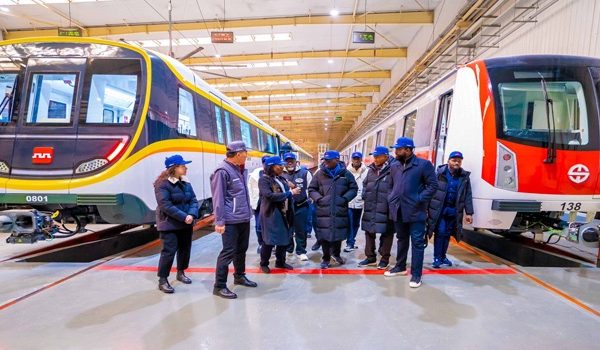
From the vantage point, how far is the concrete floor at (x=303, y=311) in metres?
2.65

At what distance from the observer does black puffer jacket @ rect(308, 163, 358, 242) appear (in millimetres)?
4281

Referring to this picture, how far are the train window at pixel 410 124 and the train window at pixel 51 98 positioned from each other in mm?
6033

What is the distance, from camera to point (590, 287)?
3754 mm

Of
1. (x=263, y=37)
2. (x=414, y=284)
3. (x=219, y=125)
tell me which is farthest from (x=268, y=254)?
(x=263, y=37)

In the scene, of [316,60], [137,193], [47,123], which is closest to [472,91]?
[137,193]

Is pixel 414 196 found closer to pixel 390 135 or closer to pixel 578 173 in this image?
pixel 578 173

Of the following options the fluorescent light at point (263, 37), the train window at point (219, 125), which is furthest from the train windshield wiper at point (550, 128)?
the fluorescent light at point (263, 37)

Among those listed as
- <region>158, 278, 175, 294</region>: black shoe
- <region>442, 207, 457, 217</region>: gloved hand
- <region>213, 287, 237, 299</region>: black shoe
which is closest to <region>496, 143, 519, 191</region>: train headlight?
<region>442, 207, 457, 217</region>: gloved hand

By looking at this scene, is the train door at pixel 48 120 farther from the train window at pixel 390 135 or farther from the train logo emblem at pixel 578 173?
the train window at pixel 390 135

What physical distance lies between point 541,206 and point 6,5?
13.4 m

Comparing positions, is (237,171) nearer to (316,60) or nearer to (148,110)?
(148,110)

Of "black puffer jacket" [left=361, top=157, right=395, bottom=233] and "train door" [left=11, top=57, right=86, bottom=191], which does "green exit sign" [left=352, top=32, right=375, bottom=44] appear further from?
"train door" [left=11, top=57, right=86, bottom=191]

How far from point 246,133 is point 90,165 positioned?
5.14m

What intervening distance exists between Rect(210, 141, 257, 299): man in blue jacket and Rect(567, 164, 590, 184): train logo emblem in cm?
390
